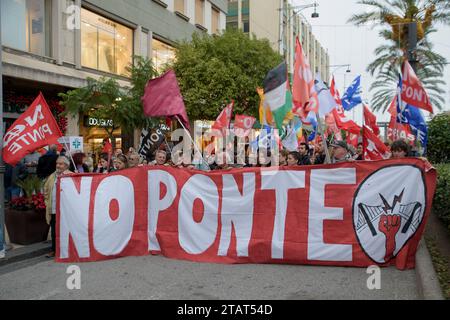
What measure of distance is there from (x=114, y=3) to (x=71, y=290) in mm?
15213

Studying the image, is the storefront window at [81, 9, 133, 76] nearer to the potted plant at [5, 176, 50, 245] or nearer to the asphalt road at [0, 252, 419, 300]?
the potted plant at [5, 176, 50, 245]

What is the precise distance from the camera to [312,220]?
6.11 meters

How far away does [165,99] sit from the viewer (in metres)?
7.75

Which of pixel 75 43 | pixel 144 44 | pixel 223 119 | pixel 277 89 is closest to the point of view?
pixel 277 89

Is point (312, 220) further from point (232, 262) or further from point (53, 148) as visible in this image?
point (53, 148)

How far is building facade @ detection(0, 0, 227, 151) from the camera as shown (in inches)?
535

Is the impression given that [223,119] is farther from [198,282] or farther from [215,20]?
[215,20]

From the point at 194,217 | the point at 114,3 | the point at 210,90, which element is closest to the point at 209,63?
the point at 210,90

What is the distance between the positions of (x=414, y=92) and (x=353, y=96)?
23.7 ft

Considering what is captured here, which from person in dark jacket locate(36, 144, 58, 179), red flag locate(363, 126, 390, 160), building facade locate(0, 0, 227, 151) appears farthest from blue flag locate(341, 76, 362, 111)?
person in dark jacket locate(36, 144, 58, 179)

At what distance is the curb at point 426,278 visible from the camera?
4.21 metres

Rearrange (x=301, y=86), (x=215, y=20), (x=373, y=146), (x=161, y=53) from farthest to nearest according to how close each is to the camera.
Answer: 1. (x=215, y=20)
2. (x=161, y=53)
3. (x=373, y=146)
4. (x=301, y=86)

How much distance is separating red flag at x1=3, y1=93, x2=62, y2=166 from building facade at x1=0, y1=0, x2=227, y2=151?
6271 millimetres

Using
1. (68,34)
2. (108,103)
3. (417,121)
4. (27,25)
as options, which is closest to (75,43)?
(68,34)
